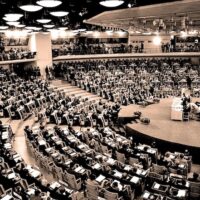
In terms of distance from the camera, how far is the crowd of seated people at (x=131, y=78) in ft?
95.7

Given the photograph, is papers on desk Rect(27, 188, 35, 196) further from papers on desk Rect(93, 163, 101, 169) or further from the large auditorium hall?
papers on desk Rect(93, 163, 101, 169)

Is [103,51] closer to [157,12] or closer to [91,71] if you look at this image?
[91,71]

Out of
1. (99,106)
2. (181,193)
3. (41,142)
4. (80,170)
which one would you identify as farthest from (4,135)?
(181,193)

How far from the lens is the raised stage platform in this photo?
637 inches

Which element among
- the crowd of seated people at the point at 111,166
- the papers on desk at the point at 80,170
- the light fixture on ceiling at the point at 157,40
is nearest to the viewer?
the crowd of seated people at the point at 111,166

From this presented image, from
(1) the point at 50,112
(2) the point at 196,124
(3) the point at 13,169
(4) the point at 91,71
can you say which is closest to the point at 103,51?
(4) the point at 91,71

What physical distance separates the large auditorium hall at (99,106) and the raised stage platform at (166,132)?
56 millimetres

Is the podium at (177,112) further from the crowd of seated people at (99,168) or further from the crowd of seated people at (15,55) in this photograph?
the crowd of seated people at (15,55)

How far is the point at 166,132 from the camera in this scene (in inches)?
706

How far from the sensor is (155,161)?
14.5 m

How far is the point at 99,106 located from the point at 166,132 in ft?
24.9

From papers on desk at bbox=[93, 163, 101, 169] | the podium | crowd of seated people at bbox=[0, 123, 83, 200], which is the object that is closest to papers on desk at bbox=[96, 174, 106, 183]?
papers on desk at bbox=[93, 163, 101, 169]

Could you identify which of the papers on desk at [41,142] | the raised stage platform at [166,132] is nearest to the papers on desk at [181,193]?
the raised stage platform at [166,132]

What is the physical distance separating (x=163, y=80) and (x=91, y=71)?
24.8ft
